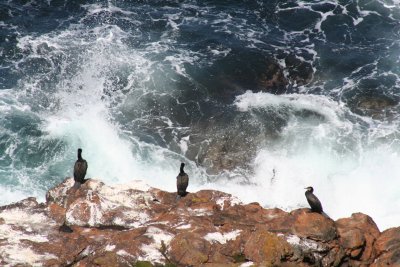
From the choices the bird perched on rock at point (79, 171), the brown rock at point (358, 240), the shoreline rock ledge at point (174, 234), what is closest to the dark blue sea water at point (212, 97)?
the bird perched on rock at point (79, 171)

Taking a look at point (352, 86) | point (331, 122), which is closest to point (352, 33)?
point (352, 86)

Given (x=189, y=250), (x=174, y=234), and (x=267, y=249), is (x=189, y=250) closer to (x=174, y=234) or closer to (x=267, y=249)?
(x=174, y=234)

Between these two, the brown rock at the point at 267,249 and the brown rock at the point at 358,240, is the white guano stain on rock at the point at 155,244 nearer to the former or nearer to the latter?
the brown rock at the point at 267,249

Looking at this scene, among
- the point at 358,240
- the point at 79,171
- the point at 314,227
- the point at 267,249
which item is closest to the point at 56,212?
the point at 79,171

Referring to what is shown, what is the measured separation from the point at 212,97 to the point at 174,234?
688 inches

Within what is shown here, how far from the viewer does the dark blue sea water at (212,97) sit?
2697cm

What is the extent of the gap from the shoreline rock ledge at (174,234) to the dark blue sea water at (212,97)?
A: 8.06m

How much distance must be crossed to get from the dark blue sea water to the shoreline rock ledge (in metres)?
8.06

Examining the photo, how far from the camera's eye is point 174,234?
15.8 meters

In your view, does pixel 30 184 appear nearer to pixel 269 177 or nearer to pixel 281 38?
pixel 269 177

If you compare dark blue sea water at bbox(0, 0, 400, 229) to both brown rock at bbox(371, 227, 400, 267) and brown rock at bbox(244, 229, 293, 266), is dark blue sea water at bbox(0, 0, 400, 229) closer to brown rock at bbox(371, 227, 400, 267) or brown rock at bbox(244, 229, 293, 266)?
brown rock at bbox(371, 227, 400, 267)

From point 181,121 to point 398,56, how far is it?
1643 cm

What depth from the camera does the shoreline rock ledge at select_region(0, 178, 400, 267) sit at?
49.2 ft

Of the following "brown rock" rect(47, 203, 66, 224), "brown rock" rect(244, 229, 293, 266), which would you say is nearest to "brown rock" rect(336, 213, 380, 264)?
"brown rock" rect(244, 229, 293, 266)
